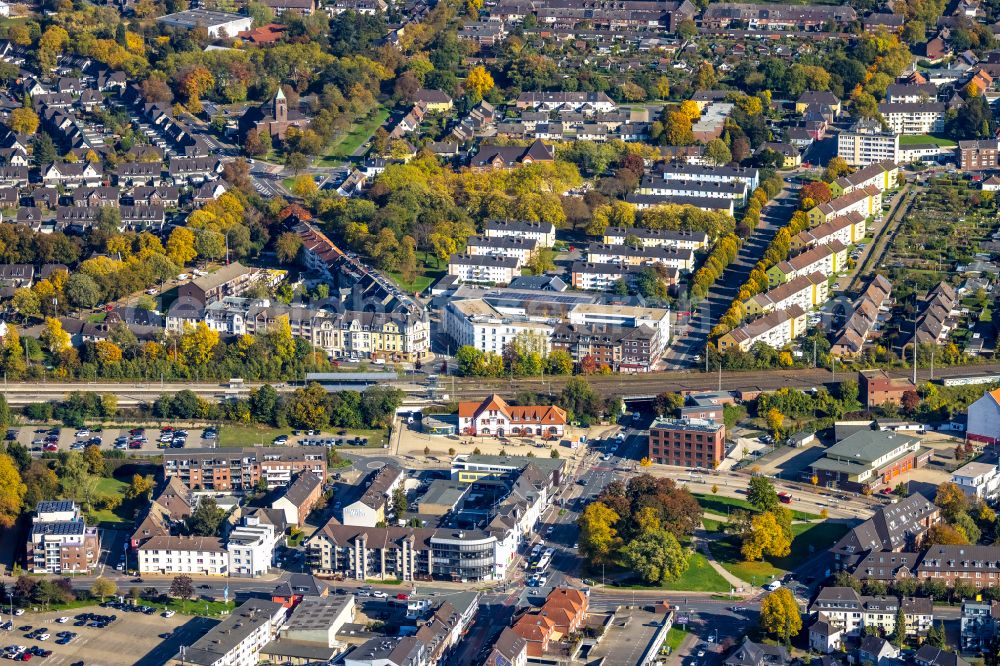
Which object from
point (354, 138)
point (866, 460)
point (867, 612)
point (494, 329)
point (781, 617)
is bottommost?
point (867, 612)

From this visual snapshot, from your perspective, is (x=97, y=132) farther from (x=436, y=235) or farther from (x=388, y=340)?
(x=388, y=340)

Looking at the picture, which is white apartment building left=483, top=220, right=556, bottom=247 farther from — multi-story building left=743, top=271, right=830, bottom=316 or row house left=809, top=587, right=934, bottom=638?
row house left=809, top=587, right=934, bottom=638

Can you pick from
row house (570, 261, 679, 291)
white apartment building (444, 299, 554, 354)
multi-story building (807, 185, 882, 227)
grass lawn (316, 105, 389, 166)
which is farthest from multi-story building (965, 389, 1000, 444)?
grass lawn (316, 105, 389, 166)

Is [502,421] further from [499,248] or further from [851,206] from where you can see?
[851,206]

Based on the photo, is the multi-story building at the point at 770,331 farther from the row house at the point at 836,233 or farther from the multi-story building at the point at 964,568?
the multi-story building at the point at 964,568

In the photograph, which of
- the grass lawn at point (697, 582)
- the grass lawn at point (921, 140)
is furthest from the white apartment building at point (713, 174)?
the grass lawn at point (697, 582)

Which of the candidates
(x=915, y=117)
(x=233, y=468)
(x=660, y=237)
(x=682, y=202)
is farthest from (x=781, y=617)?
(x=915, y=117)
